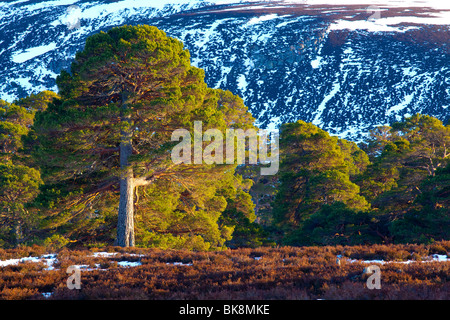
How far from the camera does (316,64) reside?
15988cm

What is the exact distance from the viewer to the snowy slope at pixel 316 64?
122 metres

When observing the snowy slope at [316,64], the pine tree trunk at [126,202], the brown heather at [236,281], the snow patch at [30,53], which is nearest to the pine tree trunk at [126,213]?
the pine tree trunk at [126,202]

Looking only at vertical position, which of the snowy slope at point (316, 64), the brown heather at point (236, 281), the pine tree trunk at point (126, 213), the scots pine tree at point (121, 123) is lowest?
the brown heather at point (236, 281)

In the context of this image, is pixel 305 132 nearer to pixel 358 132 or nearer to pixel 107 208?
pixel 107 208

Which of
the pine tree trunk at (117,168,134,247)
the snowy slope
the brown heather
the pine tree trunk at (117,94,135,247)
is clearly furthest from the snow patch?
the brown heather

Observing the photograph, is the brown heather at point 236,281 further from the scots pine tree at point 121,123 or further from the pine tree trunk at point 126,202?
the scots pine tree at point 121,123

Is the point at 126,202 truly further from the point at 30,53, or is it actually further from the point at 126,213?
the point at 30,53

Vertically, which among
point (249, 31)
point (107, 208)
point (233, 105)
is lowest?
point (107, 208)

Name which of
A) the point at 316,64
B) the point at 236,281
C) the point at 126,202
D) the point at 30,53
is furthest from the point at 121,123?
the point at 30,53

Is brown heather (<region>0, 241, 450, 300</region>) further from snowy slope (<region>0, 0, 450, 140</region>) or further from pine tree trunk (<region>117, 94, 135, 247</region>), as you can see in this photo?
snowy slope (<region>0, 0, 450, 140</region>)

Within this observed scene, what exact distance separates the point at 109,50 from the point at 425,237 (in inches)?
713

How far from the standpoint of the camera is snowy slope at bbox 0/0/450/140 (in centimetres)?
12194
